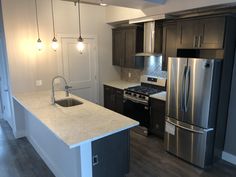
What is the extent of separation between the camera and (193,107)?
3.01 m

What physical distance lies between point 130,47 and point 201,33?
1.95 m

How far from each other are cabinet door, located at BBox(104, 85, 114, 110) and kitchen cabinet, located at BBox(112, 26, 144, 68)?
74 cm

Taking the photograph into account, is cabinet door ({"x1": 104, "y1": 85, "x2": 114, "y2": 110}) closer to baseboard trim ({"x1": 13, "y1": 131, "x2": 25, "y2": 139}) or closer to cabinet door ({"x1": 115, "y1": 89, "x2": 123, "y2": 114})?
cabinet door ({"x1": 115, "y1": 89, "x2": 123, "y2": 114})

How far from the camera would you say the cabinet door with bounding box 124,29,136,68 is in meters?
4.60

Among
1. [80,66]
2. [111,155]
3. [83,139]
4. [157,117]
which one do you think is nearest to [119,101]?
[157,117]

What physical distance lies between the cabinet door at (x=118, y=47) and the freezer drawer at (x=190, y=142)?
88.3 inches

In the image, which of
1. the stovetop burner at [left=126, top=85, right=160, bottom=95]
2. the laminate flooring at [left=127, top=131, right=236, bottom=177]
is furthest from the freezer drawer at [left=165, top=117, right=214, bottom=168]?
the stovetop burner at [left=126, top=85, right=160, bottom=95]

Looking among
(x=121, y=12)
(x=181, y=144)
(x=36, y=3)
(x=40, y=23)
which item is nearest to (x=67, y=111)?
(x=181, y=144)

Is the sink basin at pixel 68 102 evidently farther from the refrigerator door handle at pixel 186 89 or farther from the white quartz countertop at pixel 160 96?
the refrigerator door handle at pixel 186 89

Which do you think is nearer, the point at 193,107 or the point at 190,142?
the point at 193,107

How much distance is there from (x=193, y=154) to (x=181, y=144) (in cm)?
24

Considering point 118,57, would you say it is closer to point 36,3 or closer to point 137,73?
point 137,73

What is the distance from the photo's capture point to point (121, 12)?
4492 mm

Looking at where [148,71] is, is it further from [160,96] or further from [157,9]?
[157,9]
